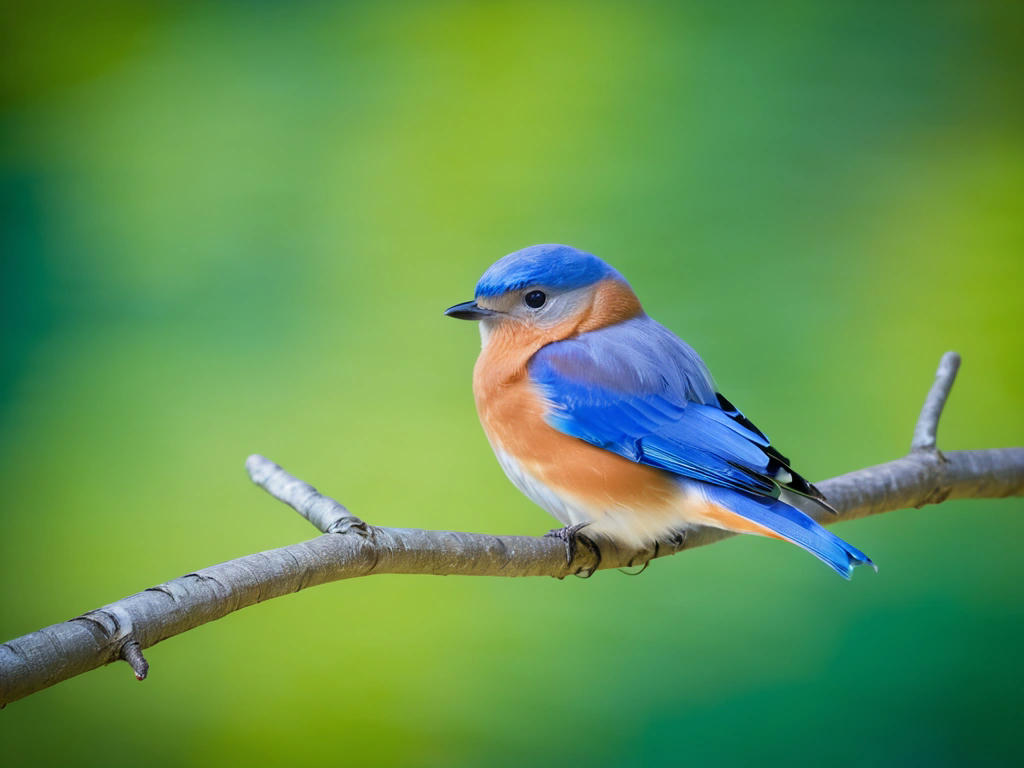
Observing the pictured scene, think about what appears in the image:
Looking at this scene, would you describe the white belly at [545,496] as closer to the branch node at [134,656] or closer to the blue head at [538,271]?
the blue head at [538,271]

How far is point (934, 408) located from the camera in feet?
5.11

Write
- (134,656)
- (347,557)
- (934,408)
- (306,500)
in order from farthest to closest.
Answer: (934,408), (306,500), (347,557), (134,656)

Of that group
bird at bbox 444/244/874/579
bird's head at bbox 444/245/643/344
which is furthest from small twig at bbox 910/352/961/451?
bird's head at bbox 444/245/643/344

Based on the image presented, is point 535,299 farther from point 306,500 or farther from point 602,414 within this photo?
point 306,500

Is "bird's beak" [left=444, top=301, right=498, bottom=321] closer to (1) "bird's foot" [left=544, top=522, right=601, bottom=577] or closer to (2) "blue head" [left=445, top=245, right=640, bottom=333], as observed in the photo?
(2) "blue head" [left=445, top=245, right=640, bottom=333]

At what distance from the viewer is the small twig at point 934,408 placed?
1.54 m

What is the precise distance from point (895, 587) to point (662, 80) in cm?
125

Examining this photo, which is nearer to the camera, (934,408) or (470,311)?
(470,311)

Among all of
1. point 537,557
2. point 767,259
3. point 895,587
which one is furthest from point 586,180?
point 537,557

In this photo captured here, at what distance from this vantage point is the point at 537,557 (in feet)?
3.86

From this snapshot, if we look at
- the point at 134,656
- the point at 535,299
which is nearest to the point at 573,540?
the point at 535,299

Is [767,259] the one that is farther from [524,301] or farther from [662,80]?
[524,301]

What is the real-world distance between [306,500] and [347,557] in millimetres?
145

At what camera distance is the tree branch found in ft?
2.46
